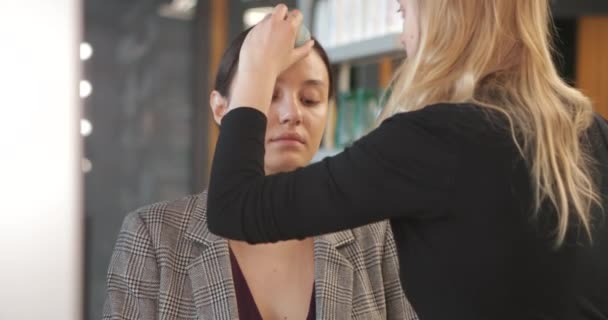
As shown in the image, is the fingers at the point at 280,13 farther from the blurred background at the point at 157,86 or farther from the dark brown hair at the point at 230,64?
the blurred background at the point at 157,86

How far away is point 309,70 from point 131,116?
3229 mm

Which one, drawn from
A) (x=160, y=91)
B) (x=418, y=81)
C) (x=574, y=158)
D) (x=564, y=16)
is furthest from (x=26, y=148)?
(x=160, y=91)

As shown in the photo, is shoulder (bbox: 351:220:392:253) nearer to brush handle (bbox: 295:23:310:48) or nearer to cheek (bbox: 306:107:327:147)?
cheek (bbox: 306:107:327:147)

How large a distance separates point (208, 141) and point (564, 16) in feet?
7.23

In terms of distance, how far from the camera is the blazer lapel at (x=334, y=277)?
1505mm

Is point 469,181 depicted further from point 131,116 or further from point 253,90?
point 131,116

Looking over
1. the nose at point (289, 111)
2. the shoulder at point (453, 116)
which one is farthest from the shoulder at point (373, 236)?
the shoulder at point (453, 116)

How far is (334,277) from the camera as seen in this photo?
5.07 feet

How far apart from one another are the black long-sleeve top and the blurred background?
2709 millimetres

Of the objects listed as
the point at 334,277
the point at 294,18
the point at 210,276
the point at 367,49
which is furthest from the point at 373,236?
the point at 367,49

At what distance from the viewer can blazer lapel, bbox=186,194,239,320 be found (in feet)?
4.80

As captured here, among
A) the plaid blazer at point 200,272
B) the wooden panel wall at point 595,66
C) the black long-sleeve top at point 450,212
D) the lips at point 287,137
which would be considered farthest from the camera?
Answer: the wooden panel wall at point 595,66

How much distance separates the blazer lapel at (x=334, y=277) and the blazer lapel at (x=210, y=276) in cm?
17

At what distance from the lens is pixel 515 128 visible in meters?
0.89
